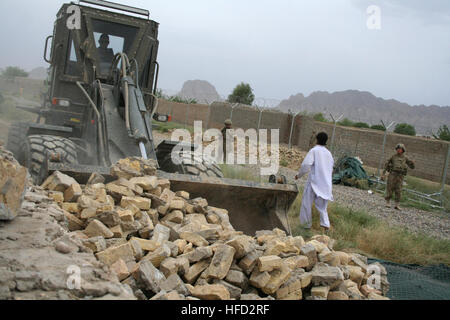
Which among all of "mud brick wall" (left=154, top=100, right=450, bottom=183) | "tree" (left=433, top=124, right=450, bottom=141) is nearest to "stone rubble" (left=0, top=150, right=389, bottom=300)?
"mud brick wall" (left=154, top=100, right=450, bottom=183)

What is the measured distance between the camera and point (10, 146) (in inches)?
258

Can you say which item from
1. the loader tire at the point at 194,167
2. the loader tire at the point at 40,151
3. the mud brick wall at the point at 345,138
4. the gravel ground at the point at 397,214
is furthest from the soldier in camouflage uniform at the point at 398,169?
the loader tire at the point at 40,151

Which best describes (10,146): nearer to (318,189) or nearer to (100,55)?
(100,55)

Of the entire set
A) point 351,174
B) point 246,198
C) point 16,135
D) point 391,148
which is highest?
point 391,148

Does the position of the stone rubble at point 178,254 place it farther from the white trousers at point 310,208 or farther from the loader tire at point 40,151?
the white trousers at point 310,208

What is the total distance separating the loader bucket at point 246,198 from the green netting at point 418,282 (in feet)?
4.23

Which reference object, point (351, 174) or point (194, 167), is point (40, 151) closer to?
point (194, 167)

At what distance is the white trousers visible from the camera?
241 inches

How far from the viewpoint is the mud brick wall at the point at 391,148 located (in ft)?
49.4

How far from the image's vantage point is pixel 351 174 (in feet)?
43.4

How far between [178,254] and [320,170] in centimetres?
341

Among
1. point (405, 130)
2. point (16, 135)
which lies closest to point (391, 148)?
point (405, 130)

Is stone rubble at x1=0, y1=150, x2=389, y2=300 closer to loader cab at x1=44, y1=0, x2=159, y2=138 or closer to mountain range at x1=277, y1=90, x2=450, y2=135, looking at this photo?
loader cab at x1=44, y1=0, x2=159, y2=138

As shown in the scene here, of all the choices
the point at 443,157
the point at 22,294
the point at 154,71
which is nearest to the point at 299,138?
the point at 443,157
